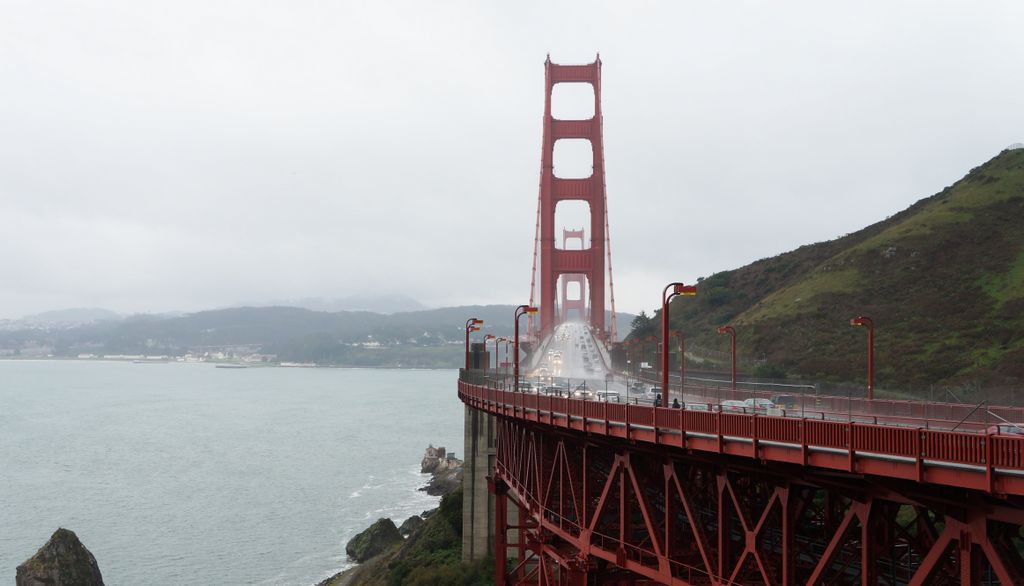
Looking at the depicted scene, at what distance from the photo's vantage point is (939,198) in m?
94.8

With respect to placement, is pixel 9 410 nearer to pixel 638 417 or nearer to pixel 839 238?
pixel 839 238

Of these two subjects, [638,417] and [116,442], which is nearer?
[638,417]

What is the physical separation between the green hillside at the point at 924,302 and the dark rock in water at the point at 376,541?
96.2 ft

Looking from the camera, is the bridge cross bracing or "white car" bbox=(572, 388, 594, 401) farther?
"white car" bbox=(572, 388, 594, 401)

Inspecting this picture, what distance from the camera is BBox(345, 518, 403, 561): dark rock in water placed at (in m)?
58.4

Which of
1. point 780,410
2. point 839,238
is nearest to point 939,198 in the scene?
point 839,238

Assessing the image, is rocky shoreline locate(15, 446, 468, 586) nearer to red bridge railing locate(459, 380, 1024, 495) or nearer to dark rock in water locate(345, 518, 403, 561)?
dark rock in water locate(345, 518, 403, 561)

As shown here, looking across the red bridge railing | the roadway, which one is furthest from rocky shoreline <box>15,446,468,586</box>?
the red bridge railing

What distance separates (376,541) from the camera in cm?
5881

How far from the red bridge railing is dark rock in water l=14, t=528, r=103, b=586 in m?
40.3

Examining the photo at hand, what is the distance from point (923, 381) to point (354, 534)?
40.2 meters

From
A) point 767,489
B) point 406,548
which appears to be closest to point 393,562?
point 406,548

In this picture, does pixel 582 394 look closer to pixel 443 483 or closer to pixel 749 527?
pixel 749 527

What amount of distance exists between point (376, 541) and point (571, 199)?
171 feet
